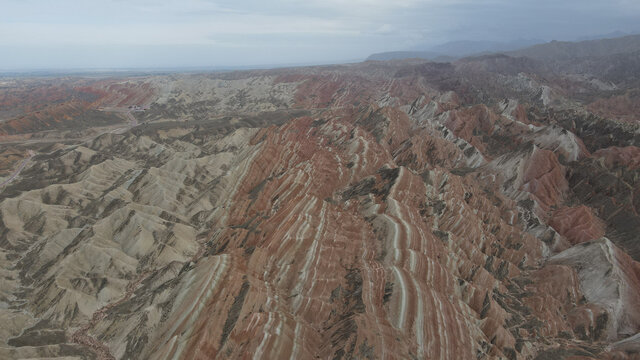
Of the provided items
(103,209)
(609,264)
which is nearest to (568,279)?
(609,264)

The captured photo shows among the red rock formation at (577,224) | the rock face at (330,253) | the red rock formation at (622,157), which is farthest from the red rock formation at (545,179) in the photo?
the red rock formation at (622,157)

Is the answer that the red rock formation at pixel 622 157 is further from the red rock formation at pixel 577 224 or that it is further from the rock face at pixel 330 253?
the red rock formation at pixel 577 224

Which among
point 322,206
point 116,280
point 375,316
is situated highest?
point 322,206

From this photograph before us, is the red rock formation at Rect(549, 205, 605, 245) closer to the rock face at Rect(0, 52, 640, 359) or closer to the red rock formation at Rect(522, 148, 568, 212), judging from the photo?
the rock face at Rect(0, 52, 640, 359)

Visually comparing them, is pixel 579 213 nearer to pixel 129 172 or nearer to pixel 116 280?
pixel 116 280

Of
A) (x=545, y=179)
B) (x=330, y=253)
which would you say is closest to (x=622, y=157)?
(x=545, y=179)

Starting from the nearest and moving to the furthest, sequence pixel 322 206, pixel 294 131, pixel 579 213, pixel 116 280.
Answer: pixel 116 280 < pixel 322 206 < pixel 579 213 < pixel 294 131

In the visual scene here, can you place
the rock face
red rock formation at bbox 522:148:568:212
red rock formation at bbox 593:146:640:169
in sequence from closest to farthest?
the rock face < red rock formation at bbox 522:148:568:212 < red rock formation at bbox 593:146:640:169

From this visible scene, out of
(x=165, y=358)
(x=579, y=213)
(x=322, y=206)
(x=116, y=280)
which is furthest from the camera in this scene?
(x=579, y=213)

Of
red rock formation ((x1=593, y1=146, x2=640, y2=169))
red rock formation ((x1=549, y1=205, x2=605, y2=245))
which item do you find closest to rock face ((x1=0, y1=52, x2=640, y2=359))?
red rock formation ((x1=549, y1=205, x2=605, y2=245))

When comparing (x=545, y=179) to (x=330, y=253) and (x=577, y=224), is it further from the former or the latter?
(x=330, y=253)
